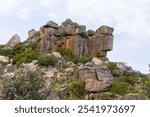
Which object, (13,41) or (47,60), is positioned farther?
(13,41)

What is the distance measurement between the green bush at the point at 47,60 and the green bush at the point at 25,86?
30586mm

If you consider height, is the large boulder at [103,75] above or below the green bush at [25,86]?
above

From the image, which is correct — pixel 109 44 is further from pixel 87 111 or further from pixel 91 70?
pixel 87 111

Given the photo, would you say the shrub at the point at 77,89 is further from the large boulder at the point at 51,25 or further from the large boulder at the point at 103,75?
the large boulder at the point at 51,25

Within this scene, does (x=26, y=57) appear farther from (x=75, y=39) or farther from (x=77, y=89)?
(x=77, y=89)

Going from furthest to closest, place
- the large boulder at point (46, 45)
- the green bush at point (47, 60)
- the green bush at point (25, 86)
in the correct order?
1. the large boulder at point (46, 45)
2. the green bush at point (47, 60)
3. the green bush at point (25, 86)

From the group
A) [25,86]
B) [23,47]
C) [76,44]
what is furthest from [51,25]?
[25,86]

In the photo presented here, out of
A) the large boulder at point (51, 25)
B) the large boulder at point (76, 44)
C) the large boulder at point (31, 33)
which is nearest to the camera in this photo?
the large boulder at point (76, 44)

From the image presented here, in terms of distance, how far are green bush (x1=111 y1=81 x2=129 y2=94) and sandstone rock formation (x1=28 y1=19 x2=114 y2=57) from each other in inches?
618

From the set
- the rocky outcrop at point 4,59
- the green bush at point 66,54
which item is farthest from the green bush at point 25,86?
the rocky outcrop at point 4,59

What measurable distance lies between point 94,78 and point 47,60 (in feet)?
32.8

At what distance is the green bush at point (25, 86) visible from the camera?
75.4 feet

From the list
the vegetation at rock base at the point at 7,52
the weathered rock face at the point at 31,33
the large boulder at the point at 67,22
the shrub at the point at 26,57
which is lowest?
the shrub at the point at 26,57

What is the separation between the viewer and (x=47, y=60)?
2212 inches
